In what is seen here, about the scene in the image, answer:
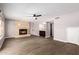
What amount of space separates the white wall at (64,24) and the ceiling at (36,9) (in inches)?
3.8

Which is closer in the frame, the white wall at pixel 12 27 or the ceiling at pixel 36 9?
the ceiling at pixel 36 9

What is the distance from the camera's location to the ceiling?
1.56m

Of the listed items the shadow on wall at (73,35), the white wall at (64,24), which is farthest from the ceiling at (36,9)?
the shadow on wall at (73,35)

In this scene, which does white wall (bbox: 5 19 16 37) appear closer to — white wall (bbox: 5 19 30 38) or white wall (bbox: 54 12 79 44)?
white wall (bbox: 5 19 30 38)

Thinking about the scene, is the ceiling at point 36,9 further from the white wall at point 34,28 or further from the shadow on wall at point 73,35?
the shadow on wall at point 73,35

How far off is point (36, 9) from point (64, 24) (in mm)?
621

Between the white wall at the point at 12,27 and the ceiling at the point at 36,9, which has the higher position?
the ceiling at the point at 36,9

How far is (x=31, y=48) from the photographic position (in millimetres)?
1655

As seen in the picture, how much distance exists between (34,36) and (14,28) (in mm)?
445

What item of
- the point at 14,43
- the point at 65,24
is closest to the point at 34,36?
the point at 14,43

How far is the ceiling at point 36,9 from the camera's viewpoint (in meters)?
1.56

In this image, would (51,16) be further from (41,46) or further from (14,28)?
(14,28)

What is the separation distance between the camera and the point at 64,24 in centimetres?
166

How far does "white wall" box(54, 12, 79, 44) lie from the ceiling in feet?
0.32
